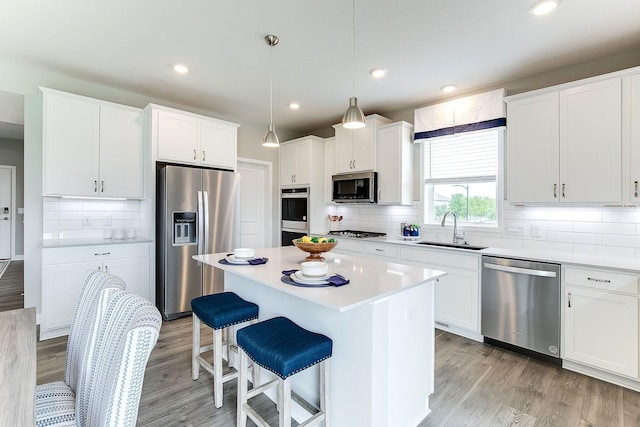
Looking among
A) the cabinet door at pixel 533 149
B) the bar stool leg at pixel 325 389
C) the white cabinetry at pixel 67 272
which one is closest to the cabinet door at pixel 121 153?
the white cabinetry at pixel 67 272

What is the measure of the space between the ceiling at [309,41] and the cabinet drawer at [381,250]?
185 centimetres

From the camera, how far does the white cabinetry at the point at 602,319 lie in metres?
2.22

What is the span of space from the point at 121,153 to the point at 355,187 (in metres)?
2.89

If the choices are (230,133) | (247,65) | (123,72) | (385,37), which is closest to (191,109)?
(230,133)

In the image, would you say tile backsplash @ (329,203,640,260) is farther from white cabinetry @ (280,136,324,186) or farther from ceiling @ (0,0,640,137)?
white cabinetry @ (280,136,324,186)

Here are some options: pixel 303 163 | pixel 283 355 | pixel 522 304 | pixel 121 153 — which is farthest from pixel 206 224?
pixel 522 304

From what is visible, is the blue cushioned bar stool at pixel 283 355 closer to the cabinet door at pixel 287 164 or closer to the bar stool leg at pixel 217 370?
the bar stool leg at pixel 217 370

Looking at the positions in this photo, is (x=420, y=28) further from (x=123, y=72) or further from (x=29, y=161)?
(x=29, y=161)

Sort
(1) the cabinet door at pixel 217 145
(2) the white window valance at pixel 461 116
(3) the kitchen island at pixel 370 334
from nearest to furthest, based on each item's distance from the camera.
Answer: (3) the kitchen island at pixel 370 334 → (2) the white window valance at pixel 461 116 → (1) the cabinet door at pixel 217 145

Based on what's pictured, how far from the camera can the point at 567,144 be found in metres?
2.71

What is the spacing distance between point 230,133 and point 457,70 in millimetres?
2832

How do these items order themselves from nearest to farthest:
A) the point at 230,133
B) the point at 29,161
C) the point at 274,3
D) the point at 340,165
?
the point at 274,3, the point at 29,161, the point at 230,133, the point at 340,165

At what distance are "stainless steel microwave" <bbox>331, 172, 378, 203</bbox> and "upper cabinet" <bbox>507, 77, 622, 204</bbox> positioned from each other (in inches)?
62.6

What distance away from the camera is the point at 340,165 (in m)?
4.56
